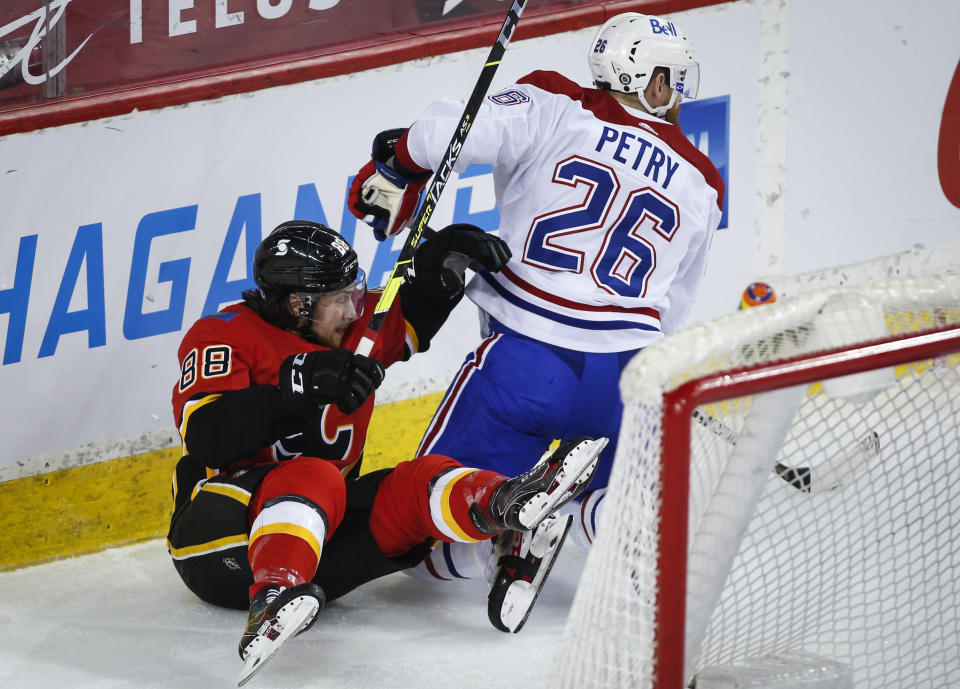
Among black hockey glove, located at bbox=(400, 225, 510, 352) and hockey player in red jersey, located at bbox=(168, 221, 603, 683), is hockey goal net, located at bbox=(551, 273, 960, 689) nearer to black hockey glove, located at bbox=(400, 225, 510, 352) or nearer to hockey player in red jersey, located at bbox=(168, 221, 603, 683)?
hockey player in red jersey, located at bbox=(168, 221, 603, 683)

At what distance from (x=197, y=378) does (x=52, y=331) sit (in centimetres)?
71

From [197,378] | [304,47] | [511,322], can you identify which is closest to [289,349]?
[197,378]

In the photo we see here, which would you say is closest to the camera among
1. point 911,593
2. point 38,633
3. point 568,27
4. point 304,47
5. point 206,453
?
point 911,593

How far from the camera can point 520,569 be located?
2486mm

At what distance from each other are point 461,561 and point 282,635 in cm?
62

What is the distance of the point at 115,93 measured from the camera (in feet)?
9.61

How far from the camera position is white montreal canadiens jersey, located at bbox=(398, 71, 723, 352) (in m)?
2.52

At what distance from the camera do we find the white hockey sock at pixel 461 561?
101 inches

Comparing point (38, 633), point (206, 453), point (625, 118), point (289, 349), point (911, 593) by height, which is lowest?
point (38, 633)

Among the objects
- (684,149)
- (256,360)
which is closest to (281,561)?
(256,360)

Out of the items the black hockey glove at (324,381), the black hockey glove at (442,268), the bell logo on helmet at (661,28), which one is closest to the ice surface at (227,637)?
the black hockey glove at (324,381)

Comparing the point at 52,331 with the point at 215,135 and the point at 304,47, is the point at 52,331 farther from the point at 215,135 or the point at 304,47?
the point at 304,47

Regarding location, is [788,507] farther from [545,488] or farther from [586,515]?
[586,515]

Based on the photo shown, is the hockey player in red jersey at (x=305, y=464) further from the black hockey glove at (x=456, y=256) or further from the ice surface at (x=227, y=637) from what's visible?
the ice surface at (x=227, y=637)
